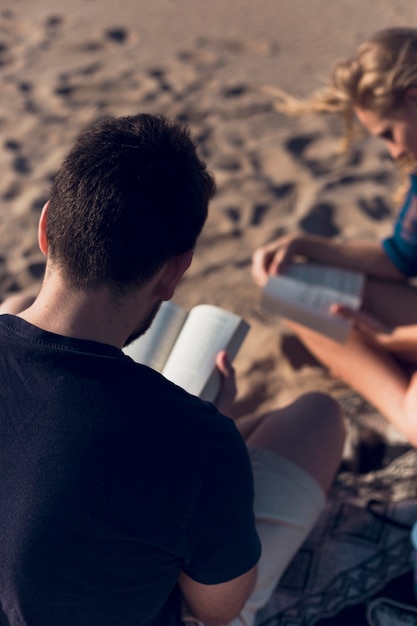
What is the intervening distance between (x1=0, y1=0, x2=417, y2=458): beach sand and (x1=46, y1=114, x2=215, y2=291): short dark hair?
141cm

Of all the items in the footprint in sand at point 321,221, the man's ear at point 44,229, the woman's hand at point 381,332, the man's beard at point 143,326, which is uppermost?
the man's ear at point 44,229

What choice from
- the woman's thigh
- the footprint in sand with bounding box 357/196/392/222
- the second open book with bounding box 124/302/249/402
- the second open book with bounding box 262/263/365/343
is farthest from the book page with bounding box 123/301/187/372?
the footprint in sand with bounding box 357/196/392/222

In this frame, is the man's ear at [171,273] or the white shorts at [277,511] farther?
the white shorts at [277,511]

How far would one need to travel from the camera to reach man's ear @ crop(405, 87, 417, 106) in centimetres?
233

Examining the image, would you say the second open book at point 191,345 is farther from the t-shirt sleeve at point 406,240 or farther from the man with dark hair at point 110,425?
the t-shirt sleeve at point 406,240

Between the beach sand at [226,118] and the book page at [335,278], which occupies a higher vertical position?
the book page at [335,278]

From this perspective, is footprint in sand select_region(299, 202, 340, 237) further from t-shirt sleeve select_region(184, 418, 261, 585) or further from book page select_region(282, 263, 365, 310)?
t-shirt sleeve select_region(184, 418, 261, 585)

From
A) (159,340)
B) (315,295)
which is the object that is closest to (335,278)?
(315,295)

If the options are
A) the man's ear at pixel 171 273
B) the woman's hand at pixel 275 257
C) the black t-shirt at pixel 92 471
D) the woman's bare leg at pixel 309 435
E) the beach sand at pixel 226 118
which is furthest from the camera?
the beach sand at pixel 226 118

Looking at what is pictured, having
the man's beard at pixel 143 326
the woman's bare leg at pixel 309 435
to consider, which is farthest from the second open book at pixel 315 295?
the man's beard at pixel 143 326

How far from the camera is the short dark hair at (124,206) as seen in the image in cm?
119

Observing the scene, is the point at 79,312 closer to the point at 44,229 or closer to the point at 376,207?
the point at 44,229

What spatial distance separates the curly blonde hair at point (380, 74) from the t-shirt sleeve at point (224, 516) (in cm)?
144

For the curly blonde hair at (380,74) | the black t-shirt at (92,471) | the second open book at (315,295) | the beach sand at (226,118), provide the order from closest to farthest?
the black t-shirt at (92,471) < the curly blonde hair at (380,74) < the second open book at (315,295) < the beach sand at (226,118)
